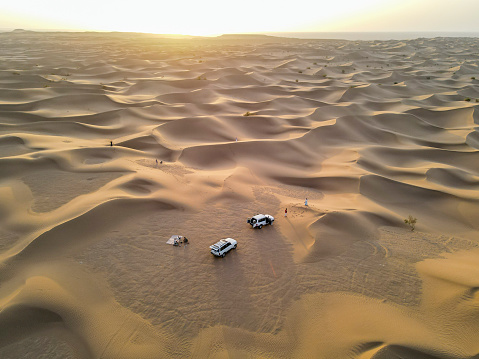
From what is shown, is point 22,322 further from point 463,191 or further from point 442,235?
point 463,191

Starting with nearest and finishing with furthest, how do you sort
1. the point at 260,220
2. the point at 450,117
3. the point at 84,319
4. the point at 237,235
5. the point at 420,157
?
the point at 84,319 → the point at 237,235 → the point at 260,220 → the point at 420,157 → the point at 450,117

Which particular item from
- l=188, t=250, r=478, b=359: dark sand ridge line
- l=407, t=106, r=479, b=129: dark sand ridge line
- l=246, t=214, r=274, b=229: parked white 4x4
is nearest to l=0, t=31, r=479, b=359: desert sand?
l=188, t=250, r=478, b=359: dark sand ridge line

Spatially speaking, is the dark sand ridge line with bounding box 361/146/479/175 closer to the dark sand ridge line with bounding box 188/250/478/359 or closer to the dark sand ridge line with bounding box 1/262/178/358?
the dark sand ridge line with bounding box 188/250/478/359

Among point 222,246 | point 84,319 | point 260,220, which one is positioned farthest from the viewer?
point 260,220

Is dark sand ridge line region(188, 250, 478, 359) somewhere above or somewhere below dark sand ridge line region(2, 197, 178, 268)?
below

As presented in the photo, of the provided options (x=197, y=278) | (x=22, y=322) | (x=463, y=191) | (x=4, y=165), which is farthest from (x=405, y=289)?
(x=4, y=165)

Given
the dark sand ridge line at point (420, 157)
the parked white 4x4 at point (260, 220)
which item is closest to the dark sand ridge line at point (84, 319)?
the parked white 4x4 at point (260, 220)

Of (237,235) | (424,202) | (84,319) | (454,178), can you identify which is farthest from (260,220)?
(454,178)

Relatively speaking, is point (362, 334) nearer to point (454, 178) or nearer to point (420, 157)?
point (454, 178)
